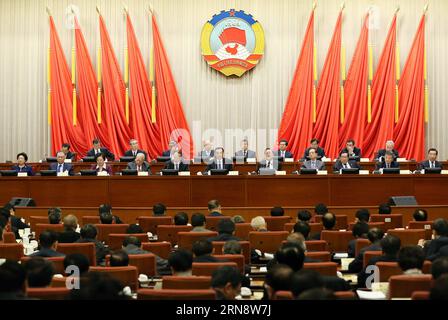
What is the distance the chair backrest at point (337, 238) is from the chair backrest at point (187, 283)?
3.29 m

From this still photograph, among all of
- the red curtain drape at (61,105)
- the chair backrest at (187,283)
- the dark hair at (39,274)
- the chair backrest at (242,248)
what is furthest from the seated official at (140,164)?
the dark hair at (39,274)

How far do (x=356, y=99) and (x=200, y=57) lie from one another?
3.98 m

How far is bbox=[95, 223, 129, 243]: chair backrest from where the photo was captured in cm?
888

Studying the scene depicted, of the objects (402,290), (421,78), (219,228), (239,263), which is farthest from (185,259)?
(421,78)

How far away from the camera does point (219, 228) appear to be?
7.69m

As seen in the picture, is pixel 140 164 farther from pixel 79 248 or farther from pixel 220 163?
pixel 79 248

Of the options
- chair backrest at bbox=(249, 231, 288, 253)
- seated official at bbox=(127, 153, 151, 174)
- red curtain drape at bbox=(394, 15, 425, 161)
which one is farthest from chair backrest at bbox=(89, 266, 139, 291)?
red curtain drape at bbox=(394, 15, 425, 161)

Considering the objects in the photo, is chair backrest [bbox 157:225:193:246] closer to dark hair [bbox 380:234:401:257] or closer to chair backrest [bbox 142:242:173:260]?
chair backrest [bbox 142:242:173:260]

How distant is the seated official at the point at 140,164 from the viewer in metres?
13.7

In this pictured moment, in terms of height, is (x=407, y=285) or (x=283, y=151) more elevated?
(x=283, y=151)

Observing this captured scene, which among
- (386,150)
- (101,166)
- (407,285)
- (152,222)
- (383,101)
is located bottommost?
(407,285)

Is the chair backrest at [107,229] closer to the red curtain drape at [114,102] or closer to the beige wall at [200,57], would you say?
the red curtain drape at [114,102]

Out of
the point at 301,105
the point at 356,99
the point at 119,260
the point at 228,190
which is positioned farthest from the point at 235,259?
the point at 356,99

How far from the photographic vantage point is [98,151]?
15.7 m
